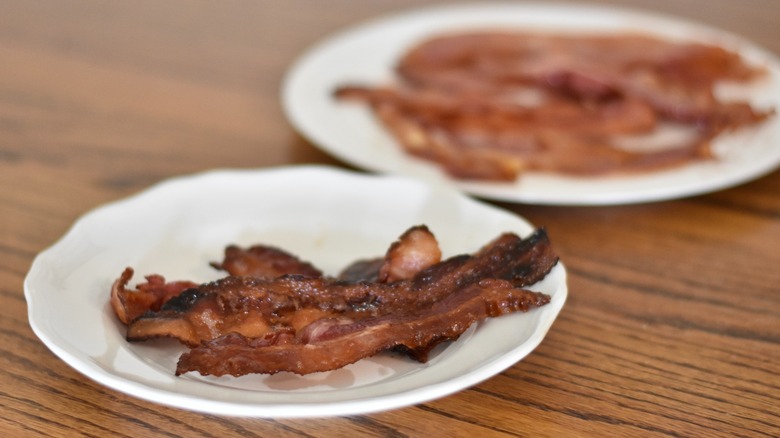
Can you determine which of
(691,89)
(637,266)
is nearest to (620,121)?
(691,89)

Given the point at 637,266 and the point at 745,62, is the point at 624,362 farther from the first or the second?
the point at 745,62

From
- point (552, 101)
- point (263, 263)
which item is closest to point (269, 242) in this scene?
point (263, 263)

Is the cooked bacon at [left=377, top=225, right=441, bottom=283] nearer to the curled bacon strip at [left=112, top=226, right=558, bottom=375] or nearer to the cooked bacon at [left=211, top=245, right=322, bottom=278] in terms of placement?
the curled bacon strip at [left=112, top=226, right=558, bottom=375]

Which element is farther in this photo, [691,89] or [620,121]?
[691,89]

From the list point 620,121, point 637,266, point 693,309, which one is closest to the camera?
point 693,309

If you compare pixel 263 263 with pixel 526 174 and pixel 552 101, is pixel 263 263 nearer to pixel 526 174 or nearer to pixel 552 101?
pixel 526 174

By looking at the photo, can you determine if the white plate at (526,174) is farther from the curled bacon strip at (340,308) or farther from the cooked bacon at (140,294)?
the cooked bacon at (140,294)
